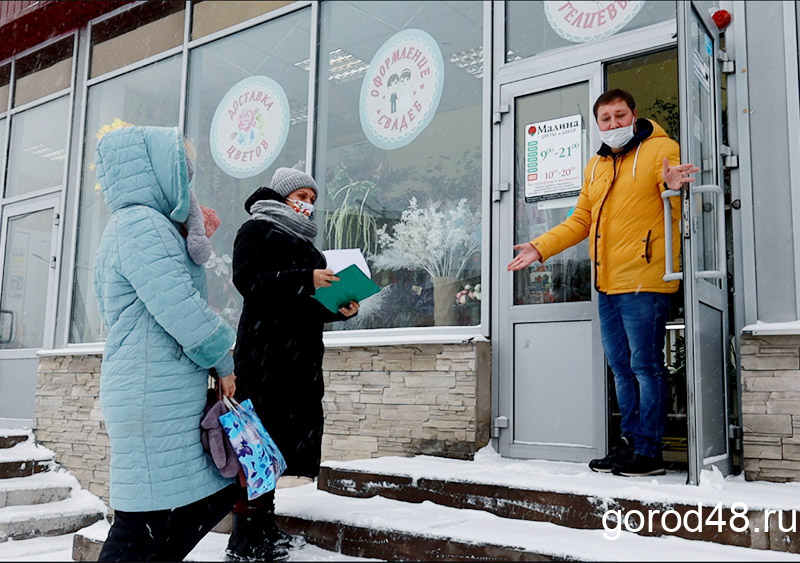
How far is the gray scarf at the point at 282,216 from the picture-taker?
302 centimetres

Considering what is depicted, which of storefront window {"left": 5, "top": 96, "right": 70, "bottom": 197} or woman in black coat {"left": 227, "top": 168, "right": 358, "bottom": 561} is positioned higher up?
storefront window {"left": 5, "top": 96, "right": 70, "bottom": 197}

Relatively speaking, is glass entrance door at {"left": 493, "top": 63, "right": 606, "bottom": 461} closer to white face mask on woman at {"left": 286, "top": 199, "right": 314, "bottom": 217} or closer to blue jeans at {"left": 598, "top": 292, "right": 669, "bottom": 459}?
blue jeans at {"left": 598, "top": 292, "right": 669, "bottom": 459}

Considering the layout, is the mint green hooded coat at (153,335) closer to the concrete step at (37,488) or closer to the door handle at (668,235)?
the door handle at (668,235)

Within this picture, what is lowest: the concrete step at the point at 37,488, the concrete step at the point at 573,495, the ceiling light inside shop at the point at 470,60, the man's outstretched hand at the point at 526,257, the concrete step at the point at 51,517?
the concrete step at the point at 51,517

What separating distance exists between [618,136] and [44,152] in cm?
681

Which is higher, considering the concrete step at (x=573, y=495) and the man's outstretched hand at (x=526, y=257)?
the man's outstretched hand at (x=526, y=257)

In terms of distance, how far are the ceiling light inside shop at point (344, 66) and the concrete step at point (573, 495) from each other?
3053 millimetres

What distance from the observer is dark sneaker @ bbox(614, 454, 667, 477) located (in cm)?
362

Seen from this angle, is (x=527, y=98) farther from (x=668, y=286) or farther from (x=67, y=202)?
(x=67, y=202)

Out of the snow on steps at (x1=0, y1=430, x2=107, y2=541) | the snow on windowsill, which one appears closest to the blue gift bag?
the snow on windowsill

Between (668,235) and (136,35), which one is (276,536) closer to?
(668,235)

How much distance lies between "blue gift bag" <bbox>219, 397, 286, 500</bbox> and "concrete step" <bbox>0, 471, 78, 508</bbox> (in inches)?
164

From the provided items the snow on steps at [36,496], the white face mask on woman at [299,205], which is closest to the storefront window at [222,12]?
the white face mask on woman at [299,205]

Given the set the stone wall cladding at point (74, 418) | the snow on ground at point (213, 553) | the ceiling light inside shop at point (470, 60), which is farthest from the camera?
the stone wall cladding at point (74, 418)
